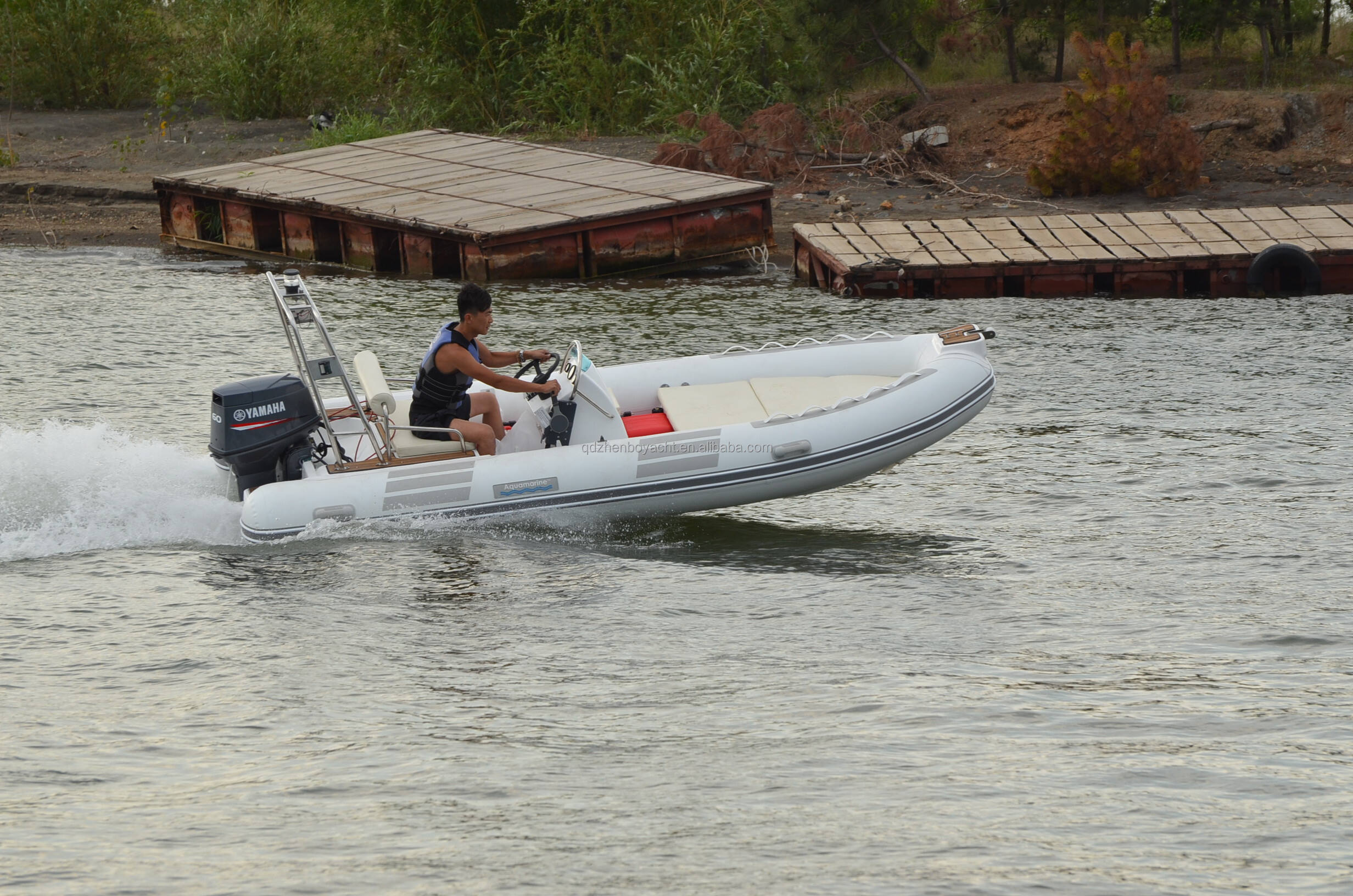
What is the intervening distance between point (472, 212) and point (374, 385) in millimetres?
10130

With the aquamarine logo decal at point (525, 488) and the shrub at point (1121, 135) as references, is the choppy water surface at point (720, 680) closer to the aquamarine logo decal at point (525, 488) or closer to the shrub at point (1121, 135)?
the aquamarine logo decal at point (525, 488)

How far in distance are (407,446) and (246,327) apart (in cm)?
739

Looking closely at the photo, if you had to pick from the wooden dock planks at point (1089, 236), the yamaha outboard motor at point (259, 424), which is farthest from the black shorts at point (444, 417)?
the wooden dock planks at point (1089, 236)

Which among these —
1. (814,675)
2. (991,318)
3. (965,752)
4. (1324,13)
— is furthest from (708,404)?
(1324,13)

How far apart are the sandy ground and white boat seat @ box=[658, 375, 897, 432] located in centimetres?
1004

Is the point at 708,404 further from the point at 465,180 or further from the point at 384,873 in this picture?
the point at 465,180

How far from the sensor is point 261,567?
25.2ft

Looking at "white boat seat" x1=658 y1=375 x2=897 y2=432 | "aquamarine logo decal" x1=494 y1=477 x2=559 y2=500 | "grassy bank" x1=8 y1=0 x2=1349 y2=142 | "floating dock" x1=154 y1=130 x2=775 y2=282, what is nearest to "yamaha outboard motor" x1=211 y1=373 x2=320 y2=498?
"aquamarine logo decal" x1=494 y1=477 x2=559 y2=500

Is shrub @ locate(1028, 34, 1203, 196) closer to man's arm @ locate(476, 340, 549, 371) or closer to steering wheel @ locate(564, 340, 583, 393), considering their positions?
steering wheel @ locate(564, 340, 583, 393)

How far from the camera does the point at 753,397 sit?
8.57 meters

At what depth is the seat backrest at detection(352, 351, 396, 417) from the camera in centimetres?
766

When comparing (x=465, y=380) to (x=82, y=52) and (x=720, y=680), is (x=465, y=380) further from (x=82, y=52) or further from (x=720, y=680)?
(x=82, y=52)

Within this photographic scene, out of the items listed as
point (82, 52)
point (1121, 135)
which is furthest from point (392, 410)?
point (82, 52)

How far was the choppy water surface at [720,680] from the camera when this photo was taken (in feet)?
16.1
